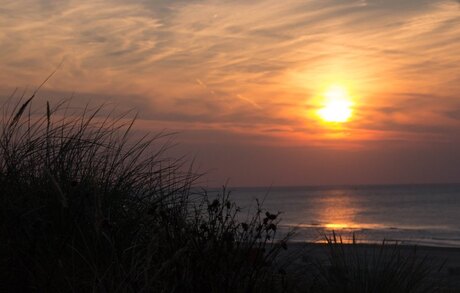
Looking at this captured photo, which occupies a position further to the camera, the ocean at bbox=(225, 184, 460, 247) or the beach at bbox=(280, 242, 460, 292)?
the ocean at bbox=(225, 184, 460, 247)

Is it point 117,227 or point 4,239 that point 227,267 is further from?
point 4,239

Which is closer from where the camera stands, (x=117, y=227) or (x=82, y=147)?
(x=117, y=227)

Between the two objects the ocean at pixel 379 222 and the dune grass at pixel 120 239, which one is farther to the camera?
the ocean at pixel 379 222

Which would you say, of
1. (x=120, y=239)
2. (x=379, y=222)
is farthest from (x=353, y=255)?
(x=379, y=222)

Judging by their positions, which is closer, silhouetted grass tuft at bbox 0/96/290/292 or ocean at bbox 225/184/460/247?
silhouetted grass tuft at bbox 0/96/290/292

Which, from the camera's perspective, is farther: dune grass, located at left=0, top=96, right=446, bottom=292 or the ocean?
the ocean

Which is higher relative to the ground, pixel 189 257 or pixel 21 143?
pixel 21 143

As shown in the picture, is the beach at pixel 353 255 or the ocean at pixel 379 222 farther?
the ocean at pixel 379 222

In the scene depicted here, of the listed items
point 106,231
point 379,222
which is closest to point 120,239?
Answer: point 106,231

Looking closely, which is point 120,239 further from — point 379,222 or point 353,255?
point 379,222

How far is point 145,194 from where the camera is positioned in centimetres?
717

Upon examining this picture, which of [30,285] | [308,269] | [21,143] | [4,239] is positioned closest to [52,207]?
[4,239]

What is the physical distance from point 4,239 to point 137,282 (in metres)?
1.57

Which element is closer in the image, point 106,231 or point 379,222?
point 106,231
